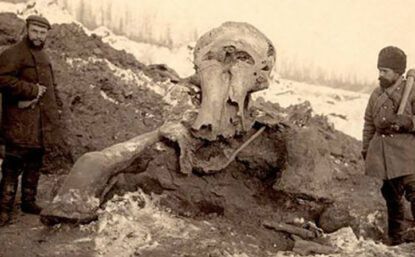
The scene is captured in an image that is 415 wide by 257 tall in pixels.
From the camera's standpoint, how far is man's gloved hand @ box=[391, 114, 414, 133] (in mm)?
3848

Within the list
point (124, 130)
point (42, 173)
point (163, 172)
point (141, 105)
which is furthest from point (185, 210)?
point (141, 105)

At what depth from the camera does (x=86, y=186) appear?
3297mm

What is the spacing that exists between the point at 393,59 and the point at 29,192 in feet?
8.75

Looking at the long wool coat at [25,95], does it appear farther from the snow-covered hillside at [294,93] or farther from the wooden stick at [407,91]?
the snow-covered hillside at [294,93]

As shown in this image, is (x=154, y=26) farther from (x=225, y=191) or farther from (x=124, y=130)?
(x=225, y=191)

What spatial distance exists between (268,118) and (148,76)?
127 inches

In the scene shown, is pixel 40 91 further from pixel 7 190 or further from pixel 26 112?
pixel 7 190

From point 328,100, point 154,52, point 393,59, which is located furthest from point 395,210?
point 154,52

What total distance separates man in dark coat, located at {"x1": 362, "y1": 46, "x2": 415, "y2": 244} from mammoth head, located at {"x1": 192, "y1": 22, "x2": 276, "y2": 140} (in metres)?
0.85

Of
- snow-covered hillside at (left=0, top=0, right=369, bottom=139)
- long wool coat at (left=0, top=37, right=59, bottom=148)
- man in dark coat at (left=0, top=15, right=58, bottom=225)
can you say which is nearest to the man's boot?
man in dark coat at (left=0, top=15, right=58, bottom=225)

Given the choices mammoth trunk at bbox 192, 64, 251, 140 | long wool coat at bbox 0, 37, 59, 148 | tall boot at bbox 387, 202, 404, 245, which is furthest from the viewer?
tall boot at bbox 387, 202, 404, 245

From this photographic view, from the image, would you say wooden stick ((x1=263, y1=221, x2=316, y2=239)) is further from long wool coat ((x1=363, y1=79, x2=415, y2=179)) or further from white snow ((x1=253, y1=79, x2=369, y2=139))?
white snow ((x1=253, y1=79, x2=369, y2=139))

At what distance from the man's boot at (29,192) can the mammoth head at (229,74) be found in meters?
1.14

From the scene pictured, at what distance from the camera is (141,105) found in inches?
258
